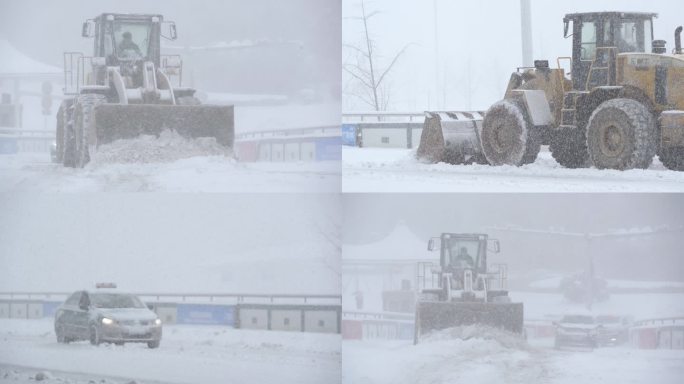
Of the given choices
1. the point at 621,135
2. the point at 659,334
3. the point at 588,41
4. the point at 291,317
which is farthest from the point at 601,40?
the point at 291,317

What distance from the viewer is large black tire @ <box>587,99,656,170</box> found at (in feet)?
20.9

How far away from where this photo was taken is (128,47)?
Result: 689 cm

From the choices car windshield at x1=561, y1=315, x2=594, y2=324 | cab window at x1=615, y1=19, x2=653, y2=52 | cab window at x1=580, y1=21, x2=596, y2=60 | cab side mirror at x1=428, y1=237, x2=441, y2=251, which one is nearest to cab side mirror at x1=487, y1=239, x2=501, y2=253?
cab side mirror at x1=428, y1=237, x2=441, y2=251

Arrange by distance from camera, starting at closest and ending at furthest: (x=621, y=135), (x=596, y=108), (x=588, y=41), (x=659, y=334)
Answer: (x=621, y=135)
(x=596, y=108)
(x=588, y=41)
(x=659, y=334)

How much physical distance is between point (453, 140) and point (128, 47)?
75.5 inches

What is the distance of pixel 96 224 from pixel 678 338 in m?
3.36

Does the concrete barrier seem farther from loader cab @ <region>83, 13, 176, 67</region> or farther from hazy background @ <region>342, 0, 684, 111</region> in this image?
loader cab @ <region>83, 13, 176, 67</region>

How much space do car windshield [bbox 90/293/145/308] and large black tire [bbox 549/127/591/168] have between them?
8.22 ft

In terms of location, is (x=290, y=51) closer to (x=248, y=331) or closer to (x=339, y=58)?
(x=339, y=58)

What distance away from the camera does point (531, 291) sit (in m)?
6.82

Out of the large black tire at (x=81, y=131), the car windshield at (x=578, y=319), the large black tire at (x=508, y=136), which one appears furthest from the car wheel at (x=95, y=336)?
the car windshield at (x=578, y=319)

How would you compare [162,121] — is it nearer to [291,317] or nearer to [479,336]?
[291,317]

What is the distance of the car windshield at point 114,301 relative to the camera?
273 inches

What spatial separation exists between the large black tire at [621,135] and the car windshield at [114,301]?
270 centimetres
